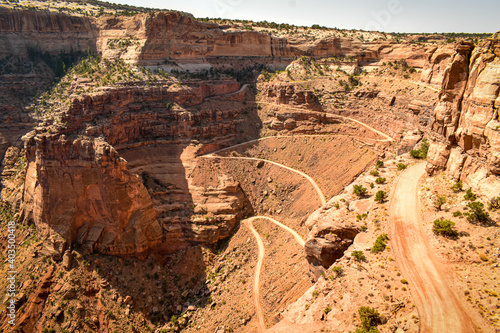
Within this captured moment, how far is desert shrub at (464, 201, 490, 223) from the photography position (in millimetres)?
22000

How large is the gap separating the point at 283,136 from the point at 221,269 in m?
29.8

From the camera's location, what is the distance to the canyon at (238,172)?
23000 mm

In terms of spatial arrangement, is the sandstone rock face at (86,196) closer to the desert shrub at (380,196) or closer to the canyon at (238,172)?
the canyon at (238,172)

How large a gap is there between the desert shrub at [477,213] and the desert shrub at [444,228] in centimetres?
124

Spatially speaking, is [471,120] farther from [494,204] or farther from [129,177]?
[129,177]

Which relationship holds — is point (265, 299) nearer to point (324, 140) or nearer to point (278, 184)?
point (278, 184)

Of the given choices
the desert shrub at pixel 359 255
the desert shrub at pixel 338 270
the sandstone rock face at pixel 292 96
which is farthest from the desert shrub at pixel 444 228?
the sandstone rock face at pixel 292 96

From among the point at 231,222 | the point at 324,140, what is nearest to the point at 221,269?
the point at 231,222

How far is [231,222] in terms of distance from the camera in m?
49.8

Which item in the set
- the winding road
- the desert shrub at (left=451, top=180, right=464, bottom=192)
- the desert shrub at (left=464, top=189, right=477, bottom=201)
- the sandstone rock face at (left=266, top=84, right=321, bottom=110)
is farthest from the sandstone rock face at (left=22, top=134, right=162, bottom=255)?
the desert shrub at (left=464, top=189, right=477, bottom=201)

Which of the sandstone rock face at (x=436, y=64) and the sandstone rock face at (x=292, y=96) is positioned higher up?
the sandstone rock face at (x=436, y=64)

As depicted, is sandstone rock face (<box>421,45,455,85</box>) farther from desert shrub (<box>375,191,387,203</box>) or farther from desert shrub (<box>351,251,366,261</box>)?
desert shrub (<box>351,251,366,261</box>)

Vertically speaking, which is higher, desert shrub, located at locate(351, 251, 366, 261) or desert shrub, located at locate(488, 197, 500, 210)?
desert shrub, located at locate(488, 197, 500, 210)

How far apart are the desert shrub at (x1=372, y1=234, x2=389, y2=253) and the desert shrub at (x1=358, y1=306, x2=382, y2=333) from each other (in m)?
5.56
